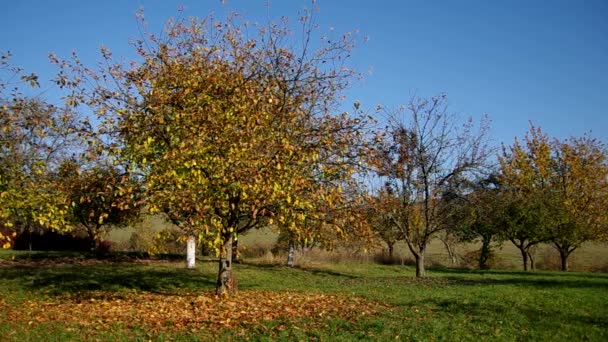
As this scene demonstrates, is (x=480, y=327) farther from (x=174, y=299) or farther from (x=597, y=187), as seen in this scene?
(x=597, y=187)

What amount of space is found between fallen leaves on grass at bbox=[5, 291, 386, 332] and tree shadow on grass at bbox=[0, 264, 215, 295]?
1.54 m

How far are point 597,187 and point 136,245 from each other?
36.1 meters

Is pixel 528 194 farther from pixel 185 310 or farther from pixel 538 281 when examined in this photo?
pixel 185 310

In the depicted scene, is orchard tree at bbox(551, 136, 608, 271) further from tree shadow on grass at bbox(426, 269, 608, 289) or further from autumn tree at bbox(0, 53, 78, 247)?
autumn tree at bbox(0, 53, 78, 247)

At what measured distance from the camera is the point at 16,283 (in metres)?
16.4

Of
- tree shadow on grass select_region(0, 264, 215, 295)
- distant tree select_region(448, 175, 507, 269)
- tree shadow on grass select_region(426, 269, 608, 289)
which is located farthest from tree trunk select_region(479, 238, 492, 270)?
tree shadow on grass select_region(0, 264, 215, 295)

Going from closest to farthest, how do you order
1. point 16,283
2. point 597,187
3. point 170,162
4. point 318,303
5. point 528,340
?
point 528,340
point 170,162
point 318,303
point 16,283
point 597,187

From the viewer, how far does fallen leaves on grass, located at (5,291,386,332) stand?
34.1ft

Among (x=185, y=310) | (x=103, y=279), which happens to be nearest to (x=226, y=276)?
(x=185, y=310)

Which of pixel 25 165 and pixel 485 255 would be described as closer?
pixel 25 165

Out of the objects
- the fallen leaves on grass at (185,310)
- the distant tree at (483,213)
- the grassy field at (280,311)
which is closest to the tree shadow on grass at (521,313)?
the grassy field at (280,311)

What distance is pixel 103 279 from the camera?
18.3 metres

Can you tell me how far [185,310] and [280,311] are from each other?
221 centimetres

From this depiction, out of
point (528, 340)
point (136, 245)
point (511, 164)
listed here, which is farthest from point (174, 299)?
point (511, 164)
